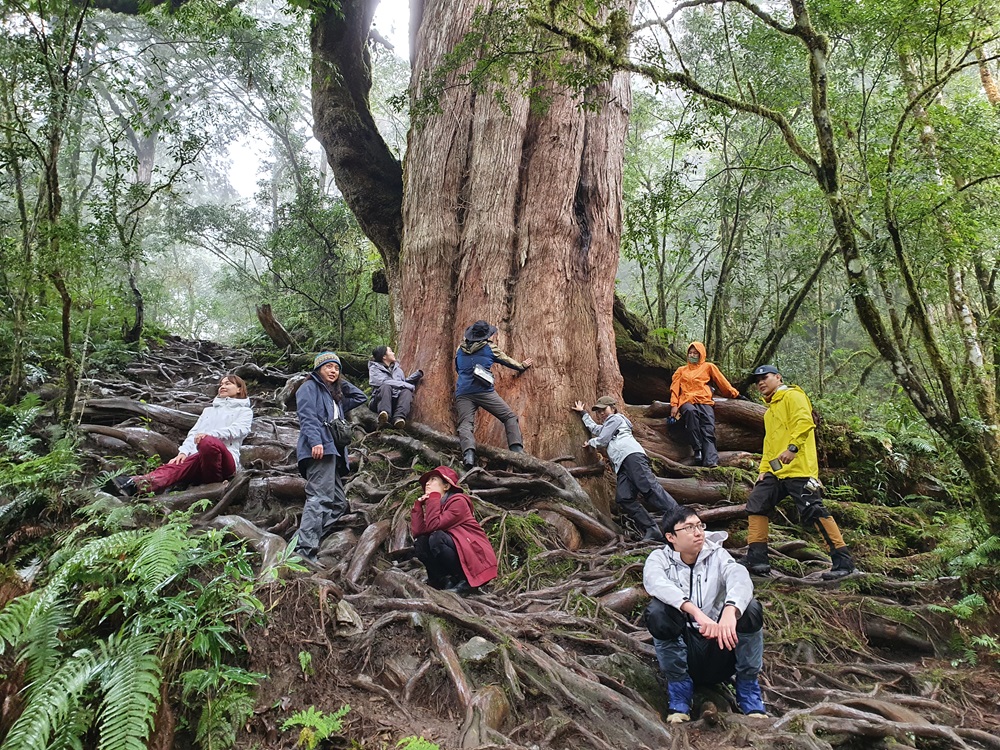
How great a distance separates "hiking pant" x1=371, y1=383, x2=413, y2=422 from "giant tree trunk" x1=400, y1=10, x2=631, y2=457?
0.16m

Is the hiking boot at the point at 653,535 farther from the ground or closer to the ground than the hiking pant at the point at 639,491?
closer to the ground

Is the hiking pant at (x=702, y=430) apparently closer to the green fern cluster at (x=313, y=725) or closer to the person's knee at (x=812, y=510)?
the person's knee at (x=812, y=510)

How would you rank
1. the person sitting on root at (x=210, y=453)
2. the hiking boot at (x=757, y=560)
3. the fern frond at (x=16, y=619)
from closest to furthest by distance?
the fern frond at (x=16, y=619), the hiking boot at (x=757, y=560), the person sitting on root at (x=210, y=453)

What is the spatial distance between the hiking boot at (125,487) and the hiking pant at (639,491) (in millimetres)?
4660

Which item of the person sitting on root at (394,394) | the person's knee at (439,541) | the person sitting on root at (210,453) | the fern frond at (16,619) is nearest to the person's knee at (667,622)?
the person's knee at (439,541)

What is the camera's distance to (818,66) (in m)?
4.39

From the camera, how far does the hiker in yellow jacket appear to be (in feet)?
15.5

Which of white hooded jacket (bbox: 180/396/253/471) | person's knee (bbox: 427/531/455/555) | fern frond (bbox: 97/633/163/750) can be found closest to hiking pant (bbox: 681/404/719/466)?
person's knee (bbox: 427/531/455/555)

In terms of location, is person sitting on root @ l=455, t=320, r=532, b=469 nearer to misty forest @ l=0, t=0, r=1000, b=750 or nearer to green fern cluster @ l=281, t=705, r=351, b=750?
misty forest @ l=0, t=0, r=1000, b=750

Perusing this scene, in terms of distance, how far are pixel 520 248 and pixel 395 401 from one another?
2471 mm

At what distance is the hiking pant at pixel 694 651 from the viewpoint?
326cm

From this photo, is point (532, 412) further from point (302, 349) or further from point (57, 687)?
point (302, 349)

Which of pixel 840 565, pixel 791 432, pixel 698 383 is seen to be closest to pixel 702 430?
pixel 698 383

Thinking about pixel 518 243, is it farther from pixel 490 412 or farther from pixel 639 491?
pixel 639 491
